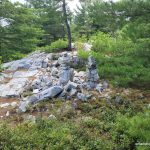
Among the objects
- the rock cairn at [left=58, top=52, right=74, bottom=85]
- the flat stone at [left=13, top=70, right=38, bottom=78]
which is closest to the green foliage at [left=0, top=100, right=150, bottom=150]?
the rock cairn at [left=58, top=52, right=74, bottom=85]

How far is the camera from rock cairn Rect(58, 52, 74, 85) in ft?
57.9

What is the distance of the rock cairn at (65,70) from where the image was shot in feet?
57.9

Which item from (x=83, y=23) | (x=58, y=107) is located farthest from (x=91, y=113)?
(x=83, y=23)

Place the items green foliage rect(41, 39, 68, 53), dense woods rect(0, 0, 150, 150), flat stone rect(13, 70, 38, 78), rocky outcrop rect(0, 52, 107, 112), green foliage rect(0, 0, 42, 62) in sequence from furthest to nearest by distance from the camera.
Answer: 1. green foliage rect(0, 0, 42, 62)
2. green foliage rect(41, 39, 68, 53)
3. flat stone rect(13, 70, 38, 78)
4. rocky outcrop rect(0, 52, 107, 112)
5. dense woods rect(0, 0, 150, 150)

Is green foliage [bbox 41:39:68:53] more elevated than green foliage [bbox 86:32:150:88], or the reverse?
green foliage [bbox 86:32:150:88]

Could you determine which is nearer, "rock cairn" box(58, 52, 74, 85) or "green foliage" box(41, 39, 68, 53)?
"rock cairn" box(58, 52, 74, 85)

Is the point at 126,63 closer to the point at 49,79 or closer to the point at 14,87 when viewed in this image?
the point at 49,79

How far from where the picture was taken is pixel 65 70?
18.6m

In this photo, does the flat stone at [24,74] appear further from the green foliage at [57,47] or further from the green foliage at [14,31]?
the green foliage at [14,31]

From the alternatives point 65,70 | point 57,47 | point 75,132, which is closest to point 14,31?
point 57,47

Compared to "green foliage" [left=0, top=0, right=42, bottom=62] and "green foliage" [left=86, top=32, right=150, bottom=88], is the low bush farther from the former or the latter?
"green foliage" [left=0, top=0, right=42, bottom=62]

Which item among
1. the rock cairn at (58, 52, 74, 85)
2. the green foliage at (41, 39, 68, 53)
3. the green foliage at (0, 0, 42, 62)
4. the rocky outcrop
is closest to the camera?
the rocky outcrop

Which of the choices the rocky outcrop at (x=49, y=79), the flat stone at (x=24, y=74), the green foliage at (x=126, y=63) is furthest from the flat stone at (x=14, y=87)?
the green foliage at (x=126, y=63)

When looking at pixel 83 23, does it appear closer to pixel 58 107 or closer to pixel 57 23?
pixel 57 23
